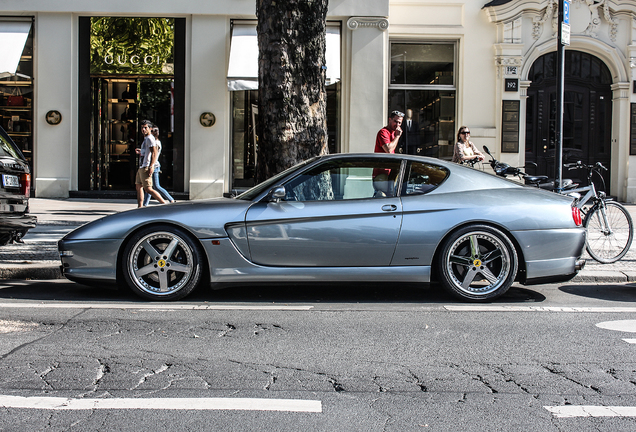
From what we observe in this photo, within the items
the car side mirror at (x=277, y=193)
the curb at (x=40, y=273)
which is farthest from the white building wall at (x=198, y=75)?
the car side mirror at (x=277, y=193)

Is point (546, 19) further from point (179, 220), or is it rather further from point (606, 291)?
point (179, 220)

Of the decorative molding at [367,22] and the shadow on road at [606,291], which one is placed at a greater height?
the decorative molding at [367,22]

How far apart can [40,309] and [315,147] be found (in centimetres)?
415

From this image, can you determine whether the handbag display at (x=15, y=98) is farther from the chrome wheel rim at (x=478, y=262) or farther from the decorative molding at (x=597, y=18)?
the decorative molding at (x=597, y=18)

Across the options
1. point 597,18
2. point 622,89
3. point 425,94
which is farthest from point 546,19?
point 425,94

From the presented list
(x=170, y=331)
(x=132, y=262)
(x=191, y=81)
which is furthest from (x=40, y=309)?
(x=191, y=81)

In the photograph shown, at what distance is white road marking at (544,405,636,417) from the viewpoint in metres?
3.14

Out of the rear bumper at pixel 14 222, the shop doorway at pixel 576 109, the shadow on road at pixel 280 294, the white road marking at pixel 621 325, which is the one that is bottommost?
the white road marking at pixel 621 325

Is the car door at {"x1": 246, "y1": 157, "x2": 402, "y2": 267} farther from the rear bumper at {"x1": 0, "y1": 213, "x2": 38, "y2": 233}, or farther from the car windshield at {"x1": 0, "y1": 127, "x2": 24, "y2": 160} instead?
the car windshield at {"x1": 0, "y1": 127, "x2": 24, "y2": 160}

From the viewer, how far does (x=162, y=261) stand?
5691mm

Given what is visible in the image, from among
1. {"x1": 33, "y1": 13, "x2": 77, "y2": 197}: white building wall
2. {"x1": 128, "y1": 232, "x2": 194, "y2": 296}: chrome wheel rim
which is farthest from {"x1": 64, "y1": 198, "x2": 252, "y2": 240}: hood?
{"x1": 33, "y1": 13, "x2": 77, "y2": 197}: white building wall

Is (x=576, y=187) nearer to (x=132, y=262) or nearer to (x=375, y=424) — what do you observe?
(x=132, y=262)

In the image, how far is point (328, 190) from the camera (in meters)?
5.85

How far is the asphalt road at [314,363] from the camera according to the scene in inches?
121
